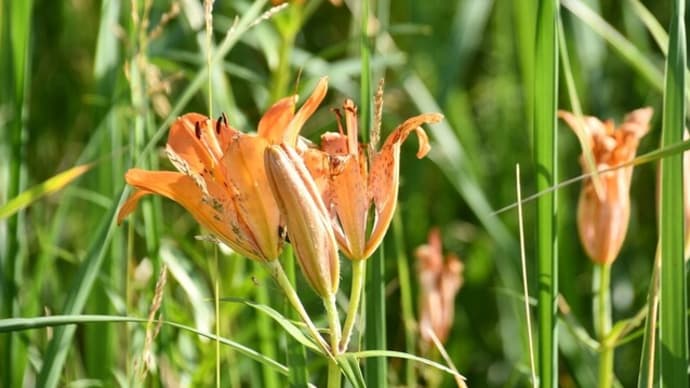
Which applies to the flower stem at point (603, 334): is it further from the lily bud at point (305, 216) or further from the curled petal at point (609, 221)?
the lily bud at point (305, 216)

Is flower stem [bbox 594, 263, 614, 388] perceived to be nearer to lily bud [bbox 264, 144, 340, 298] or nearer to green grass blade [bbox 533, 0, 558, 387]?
green grass blade [bbox 533, 0, 558, 387]

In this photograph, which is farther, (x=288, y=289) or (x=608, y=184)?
(x=608, y=184)

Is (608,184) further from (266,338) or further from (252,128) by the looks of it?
(252,128)

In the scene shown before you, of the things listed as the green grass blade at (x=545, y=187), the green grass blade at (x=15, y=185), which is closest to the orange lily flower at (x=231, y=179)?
the green grass blade at (x=545, y=187)

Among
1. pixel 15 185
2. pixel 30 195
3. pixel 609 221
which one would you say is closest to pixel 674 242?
pixel 609 221

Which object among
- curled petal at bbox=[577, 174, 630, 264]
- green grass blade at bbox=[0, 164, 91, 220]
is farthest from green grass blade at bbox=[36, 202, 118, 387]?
curled petal at bbox=[577, 174, 630, 264]
